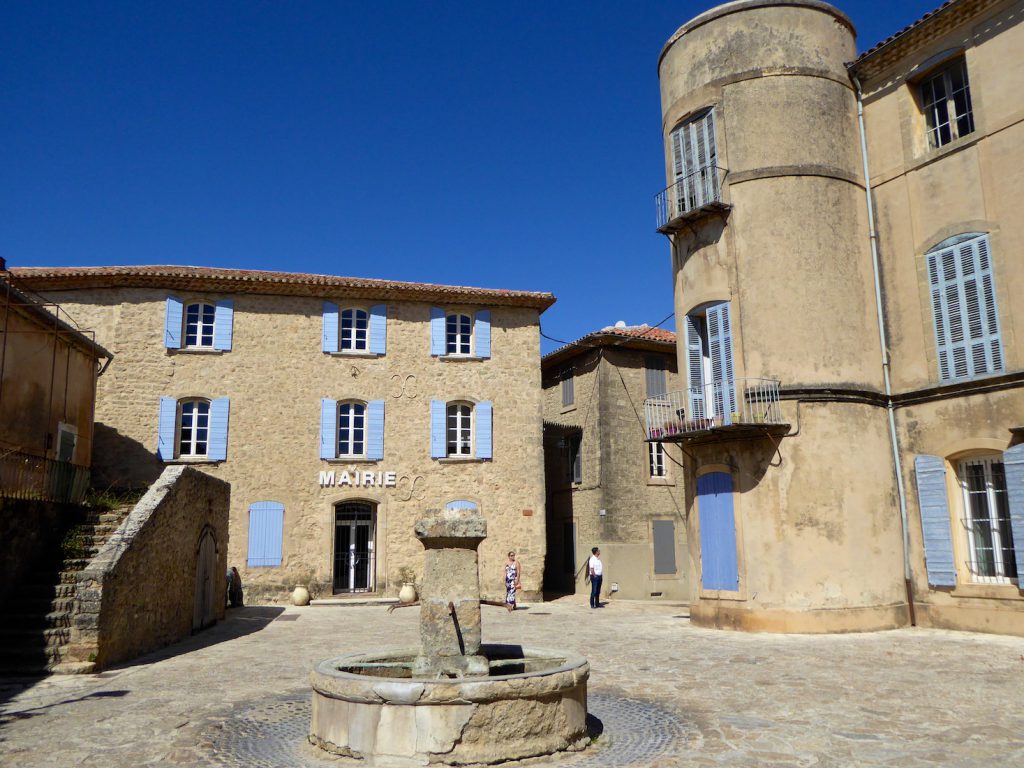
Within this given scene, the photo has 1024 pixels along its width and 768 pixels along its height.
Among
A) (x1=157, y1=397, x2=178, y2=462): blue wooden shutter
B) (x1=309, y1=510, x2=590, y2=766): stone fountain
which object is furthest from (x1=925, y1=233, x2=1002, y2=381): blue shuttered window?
(x1=157, y1=397, x2=178, y2=462): blue wooden shutter

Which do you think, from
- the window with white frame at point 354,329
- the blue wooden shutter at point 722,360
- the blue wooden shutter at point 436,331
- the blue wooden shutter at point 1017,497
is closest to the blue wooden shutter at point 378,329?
the window with white frame at point 354,329

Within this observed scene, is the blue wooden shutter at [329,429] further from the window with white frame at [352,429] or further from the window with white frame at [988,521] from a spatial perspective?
the window with white frame at [988,521]

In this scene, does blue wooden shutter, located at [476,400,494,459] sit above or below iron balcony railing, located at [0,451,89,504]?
above

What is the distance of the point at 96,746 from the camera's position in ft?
22.4

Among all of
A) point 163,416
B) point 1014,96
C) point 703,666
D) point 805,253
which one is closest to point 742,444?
point 805,253

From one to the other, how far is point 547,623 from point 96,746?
11075mm

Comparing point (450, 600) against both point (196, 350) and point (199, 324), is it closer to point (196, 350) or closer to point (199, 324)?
point (196, 350)

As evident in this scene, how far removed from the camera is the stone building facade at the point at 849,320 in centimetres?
1344

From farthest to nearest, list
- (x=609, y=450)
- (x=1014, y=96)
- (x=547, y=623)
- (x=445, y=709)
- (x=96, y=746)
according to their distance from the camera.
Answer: (x=609, y=450) → (x=547, y=623) → (x=1014, y=96) → (x=96, y=746) → (x=445, y=709)

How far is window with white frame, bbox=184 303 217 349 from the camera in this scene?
22.3 metres

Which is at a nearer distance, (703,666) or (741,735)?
(741,735)

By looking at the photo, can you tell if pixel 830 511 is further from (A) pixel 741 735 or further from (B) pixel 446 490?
(B) pixel 446 490

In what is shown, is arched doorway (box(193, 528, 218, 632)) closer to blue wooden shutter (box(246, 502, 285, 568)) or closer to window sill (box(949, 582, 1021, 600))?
blue wooden shutter (box(246, 502, 285, 568))

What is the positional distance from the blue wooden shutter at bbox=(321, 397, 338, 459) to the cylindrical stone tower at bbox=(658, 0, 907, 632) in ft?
34.1
